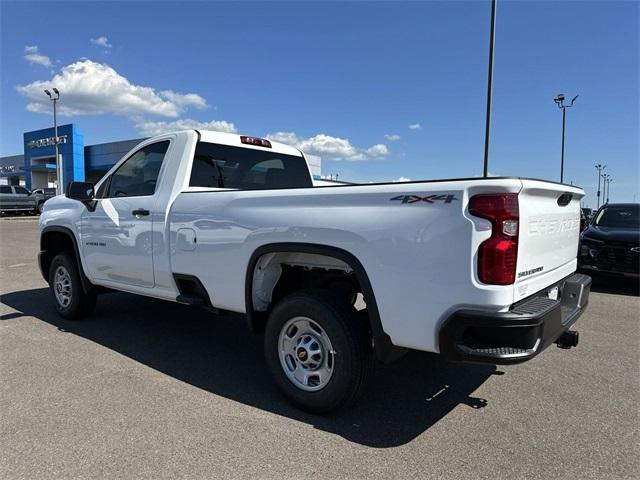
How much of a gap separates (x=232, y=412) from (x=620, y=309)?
237 inches

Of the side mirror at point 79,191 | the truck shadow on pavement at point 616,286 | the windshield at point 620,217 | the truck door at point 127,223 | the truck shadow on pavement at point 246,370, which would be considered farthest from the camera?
the windshield at point 620,217

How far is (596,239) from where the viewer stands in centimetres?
838

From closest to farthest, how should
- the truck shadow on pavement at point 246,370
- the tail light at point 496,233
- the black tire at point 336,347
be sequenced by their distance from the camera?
the tail light at point 496,233
the black tire at point 336,347
the truck shadow on pavement at point 246,370

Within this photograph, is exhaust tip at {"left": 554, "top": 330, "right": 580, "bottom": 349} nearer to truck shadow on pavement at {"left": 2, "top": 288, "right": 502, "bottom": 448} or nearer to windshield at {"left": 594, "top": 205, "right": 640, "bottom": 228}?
truck shadow on pavement at {"left": 2, "top": 288, "right": 502, "bottom": 448}

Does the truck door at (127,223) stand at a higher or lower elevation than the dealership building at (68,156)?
lower

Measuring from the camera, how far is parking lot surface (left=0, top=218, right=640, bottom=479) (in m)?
2.72

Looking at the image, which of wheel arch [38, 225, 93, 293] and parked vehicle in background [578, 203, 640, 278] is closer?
wheel arch [38, 225, 93, 293]

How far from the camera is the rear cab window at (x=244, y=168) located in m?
4.55

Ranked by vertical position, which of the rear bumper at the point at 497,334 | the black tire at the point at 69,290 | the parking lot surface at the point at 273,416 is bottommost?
the parking lot surface at the point at 273,416

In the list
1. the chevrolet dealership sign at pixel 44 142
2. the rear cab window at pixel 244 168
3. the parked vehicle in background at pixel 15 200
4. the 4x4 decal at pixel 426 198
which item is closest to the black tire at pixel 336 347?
the 4x4 decal at pixel 426 198

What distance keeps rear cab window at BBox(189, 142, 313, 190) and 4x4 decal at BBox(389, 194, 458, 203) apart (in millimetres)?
2092

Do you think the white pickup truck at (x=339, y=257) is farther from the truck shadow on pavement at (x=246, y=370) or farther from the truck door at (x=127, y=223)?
the truck shadow on pavement at (x=246, y=370)

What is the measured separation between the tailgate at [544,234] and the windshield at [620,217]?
6552mm

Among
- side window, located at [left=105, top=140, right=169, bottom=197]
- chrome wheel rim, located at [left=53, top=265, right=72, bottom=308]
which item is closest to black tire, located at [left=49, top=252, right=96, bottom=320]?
chrome wheel rim, located at [left=53, top=265, right=72, bottom=308]
